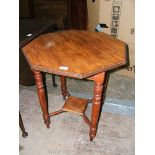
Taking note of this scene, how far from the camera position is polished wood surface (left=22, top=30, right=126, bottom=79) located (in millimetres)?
1403

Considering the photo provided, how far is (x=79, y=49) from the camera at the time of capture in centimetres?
165

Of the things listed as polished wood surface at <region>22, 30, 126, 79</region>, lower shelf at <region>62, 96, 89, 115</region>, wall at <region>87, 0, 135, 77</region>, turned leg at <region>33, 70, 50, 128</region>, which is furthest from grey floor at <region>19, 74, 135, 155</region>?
polished wood surface at <region>22, 30, 126, 79</region>

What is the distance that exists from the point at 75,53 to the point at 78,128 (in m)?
0.77

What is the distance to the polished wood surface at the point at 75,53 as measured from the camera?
4.60 feet

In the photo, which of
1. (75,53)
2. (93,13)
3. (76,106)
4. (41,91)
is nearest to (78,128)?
(76,106)

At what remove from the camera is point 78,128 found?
197 centimetres

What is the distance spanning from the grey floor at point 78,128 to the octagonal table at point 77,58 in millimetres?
119

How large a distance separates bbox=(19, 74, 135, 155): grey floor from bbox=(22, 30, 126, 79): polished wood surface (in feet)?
2.42

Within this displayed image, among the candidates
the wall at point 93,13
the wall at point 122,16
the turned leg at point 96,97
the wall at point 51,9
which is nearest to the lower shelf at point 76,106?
the turned leg at point 96,97

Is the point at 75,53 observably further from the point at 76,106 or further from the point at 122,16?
the point at 122,16
